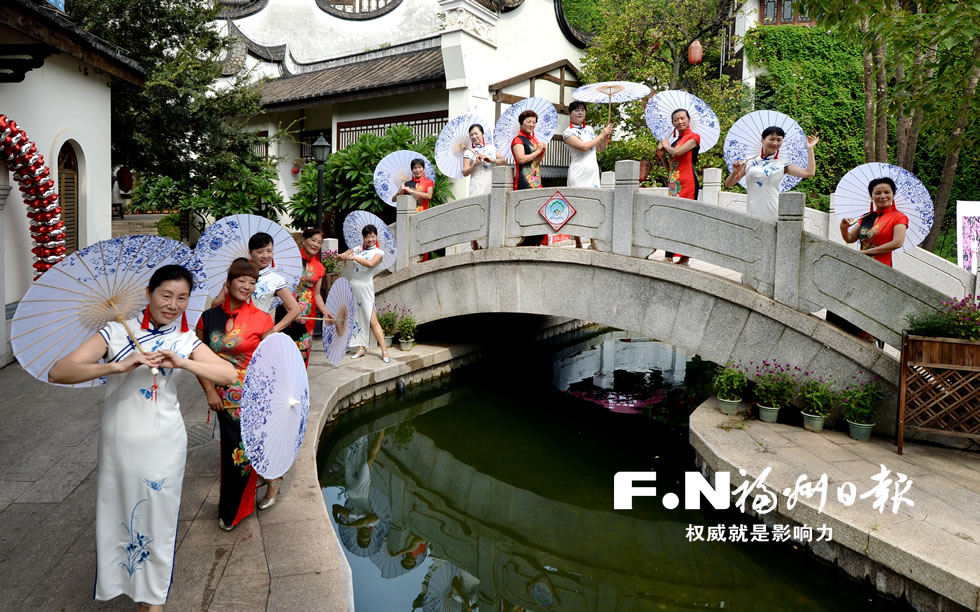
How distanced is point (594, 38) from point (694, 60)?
291cm

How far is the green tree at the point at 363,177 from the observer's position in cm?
1297

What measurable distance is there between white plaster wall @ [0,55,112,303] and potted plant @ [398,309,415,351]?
15.9 feet

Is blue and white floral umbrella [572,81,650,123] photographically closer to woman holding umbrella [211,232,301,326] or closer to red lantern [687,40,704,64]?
woman holding umbrella [211,232,301,326]

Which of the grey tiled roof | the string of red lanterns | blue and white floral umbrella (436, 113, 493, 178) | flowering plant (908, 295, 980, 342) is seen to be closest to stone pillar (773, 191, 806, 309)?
flowering plant (908, 295, 980, 342)

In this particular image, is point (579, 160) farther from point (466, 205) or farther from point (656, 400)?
point (656, 400)

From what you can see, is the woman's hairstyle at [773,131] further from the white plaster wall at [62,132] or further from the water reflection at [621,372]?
the white plaster wall at [62,132]

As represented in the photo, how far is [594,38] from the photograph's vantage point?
1650cm

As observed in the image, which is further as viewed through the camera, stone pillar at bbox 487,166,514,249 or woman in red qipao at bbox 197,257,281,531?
stone pillar at bbox 487,166,514,249

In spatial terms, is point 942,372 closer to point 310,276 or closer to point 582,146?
point 582,146

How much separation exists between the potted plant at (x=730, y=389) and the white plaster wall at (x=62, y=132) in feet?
26.3

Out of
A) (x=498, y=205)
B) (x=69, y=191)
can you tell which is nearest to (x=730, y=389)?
(x=498, y=205)

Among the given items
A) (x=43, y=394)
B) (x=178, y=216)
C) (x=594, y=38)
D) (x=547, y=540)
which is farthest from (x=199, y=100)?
(x=547, y=540)

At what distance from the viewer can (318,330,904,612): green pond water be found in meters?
4.77

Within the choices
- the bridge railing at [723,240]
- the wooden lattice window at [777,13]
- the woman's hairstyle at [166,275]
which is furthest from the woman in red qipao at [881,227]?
the wooden lattice window at [777,13]
